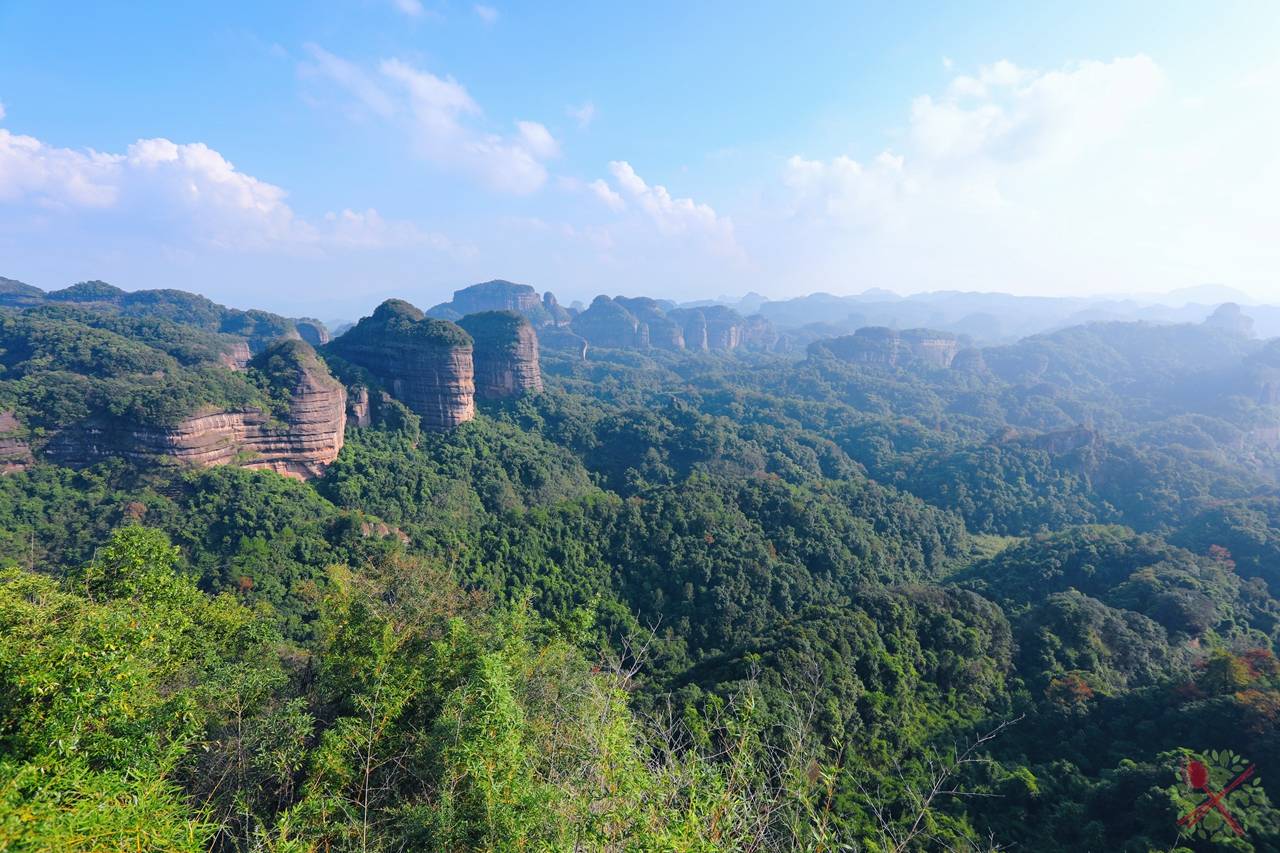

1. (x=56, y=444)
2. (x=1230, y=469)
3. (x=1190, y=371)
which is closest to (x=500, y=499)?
(x=56, y=444)

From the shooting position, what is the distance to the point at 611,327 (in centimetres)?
18038

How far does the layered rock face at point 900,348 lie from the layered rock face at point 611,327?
222 ft

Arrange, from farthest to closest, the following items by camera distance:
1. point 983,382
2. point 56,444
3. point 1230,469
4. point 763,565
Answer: point 983,382, point 1230,469, point 763,565, point 56,444

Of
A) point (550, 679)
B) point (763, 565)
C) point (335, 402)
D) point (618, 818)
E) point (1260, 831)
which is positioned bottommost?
point (763, 565)

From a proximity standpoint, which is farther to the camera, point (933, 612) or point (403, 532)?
point (403, 532)

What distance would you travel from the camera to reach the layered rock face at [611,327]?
17850cm

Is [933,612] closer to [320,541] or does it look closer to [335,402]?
[320,541]

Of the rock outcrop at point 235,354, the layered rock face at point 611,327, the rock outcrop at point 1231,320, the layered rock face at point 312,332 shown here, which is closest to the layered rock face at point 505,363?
the rock outcrop at point 235,354

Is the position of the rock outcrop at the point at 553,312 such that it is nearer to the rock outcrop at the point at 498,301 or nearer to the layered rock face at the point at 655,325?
the rock outcrop at the point at 498,301

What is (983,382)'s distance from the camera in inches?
4751

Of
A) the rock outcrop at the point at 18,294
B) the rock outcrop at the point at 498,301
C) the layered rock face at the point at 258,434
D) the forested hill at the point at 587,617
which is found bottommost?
the forested hill at the point at 587,617

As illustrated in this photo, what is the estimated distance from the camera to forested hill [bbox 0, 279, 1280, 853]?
8.91 m

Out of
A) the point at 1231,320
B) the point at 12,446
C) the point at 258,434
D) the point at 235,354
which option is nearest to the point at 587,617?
the point at 258,434

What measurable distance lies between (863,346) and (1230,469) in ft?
264
